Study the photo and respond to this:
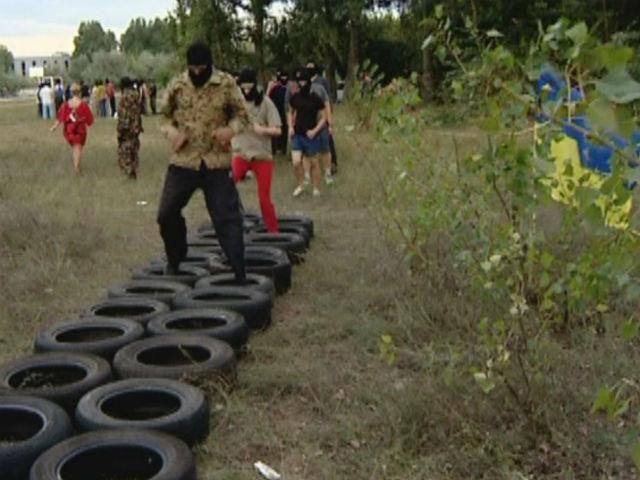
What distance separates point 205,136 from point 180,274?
3.98ft

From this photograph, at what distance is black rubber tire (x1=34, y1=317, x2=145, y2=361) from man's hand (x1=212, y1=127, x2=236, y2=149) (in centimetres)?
135

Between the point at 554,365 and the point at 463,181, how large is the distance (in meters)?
1.32

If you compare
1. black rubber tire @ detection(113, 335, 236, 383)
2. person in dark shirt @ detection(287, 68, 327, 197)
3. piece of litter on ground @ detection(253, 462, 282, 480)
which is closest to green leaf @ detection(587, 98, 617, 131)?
piece of litter on ground @ detection(253, 462, 282, 480)

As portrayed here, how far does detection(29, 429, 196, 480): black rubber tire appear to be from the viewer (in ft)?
11.2

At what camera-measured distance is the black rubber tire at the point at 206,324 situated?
4.95m

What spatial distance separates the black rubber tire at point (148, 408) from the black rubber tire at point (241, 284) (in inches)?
69.7

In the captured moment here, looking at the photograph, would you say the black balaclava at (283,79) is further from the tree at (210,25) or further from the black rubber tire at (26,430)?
the black rubber tire at (26,430)

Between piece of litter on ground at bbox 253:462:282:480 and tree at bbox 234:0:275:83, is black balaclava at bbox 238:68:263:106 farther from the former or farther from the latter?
tree at bbox 234:0:275:83

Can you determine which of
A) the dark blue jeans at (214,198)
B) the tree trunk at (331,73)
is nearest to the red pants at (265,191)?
the dark blue jeans at (214,198)

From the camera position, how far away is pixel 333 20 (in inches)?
1011

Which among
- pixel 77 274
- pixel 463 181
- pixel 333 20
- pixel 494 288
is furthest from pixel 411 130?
pixel 333 20

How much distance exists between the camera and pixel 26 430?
394 cm

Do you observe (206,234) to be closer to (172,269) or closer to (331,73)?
(172,269)

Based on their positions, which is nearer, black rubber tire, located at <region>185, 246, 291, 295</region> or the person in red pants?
black rubber tire, located at <region>185, 246, 291, 295</region>
